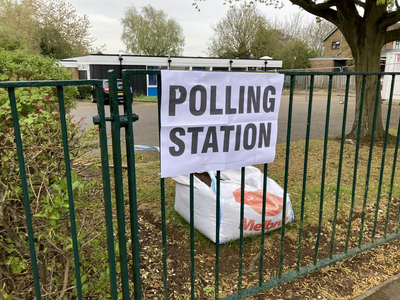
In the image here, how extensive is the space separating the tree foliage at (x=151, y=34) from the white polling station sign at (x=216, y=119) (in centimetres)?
3328

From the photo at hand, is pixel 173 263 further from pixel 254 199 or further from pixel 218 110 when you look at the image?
pixel 218 110

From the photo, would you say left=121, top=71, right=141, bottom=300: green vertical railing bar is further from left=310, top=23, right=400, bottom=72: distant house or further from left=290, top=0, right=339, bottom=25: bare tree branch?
left=310, top=23, right=400, bottom=72: distant house

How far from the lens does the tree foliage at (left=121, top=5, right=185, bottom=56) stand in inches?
1342

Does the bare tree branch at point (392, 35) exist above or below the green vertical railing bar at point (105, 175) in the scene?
above

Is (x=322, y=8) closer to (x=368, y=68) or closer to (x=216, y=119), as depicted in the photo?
(x=368, y=68)

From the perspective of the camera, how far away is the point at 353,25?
6.90 metres

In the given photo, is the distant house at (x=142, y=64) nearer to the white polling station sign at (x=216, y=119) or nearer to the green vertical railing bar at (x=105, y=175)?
the white polling station sign at (x=216, y=119)

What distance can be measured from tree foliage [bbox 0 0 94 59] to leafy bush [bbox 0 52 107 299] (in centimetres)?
2748

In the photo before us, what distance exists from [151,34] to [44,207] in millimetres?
35182

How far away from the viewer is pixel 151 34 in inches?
1348

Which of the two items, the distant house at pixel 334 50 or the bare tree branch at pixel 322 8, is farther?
the distant house at pixel 334 50

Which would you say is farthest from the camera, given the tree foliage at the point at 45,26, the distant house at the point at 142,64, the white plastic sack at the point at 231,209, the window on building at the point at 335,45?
the window on building at the point at 335,45

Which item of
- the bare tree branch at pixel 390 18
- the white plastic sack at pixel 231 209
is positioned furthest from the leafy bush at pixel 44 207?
the bare tree branch at pixel 390 18

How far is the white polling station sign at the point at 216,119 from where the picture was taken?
1.56 meters
